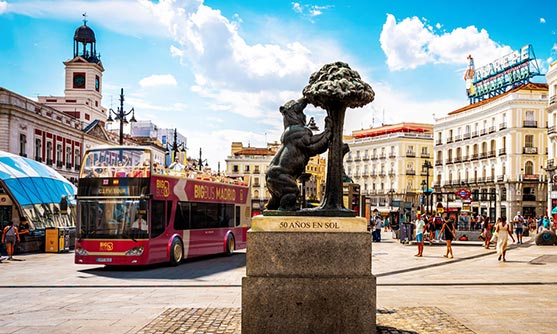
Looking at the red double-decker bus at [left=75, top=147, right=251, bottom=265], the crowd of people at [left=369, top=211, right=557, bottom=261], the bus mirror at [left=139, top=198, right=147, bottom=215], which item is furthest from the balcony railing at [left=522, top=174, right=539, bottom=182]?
the bus mirror at [left=139, top=198, right=147, bottom=215]

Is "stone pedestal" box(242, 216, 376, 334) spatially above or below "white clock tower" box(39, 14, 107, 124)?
below

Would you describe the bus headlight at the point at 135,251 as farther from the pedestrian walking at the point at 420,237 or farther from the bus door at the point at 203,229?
the pedestrian walking at the point at 420,237

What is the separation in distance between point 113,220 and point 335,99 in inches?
415

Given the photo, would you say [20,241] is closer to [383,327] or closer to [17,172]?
[17,172]

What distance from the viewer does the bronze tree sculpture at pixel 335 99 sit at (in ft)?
27.6

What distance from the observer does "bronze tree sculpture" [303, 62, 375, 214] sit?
8398mm

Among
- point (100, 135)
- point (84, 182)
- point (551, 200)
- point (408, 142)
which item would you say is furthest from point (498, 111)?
point (84, 182)

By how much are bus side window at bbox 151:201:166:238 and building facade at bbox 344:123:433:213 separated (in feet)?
225

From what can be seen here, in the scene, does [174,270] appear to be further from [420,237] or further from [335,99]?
[335,99]

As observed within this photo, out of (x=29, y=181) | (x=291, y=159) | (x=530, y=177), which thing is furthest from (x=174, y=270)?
(x=530, y=177)

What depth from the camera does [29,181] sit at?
29500mm

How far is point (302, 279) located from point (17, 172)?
25071 mm

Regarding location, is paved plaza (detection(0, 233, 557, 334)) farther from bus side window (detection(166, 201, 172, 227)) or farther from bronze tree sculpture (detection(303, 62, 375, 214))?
bronze tree sculpture (detection(303, 62, 375, 214))

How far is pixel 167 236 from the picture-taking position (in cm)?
1836
